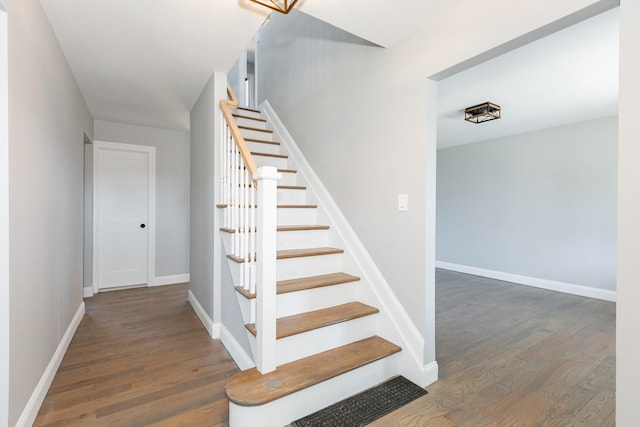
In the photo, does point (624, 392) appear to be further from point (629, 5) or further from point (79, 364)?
point (79, 364)

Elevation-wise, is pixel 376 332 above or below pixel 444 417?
above

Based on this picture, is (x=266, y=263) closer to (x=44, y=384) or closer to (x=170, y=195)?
(x=44, y=384)

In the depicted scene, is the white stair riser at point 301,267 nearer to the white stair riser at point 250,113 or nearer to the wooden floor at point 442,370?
the wooden floor at point 442,370

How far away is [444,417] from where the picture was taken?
5.40ft

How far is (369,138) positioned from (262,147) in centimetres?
152

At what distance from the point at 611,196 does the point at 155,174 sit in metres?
6.05

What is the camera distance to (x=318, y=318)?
6.56ft

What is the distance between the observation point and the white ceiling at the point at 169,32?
1.83 metres

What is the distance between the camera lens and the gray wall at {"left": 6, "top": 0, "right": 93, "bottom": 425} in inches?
56.9

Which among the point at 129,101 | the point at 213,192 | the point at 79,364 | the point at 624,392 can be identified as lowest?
the point at 79,364

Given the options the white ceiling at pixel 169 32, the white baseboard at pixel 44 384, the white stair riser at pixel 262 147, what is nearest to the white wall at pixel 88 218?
the white ceiling at pixel 169 32

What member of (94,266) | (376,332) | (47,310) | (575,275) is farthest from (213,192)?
(575,275)

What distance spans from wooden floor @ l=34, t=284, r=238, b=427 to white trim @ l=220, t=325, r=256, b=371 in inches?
1.9

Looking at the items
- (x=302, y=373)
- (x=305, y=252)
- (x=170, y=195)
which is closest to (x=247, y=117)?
(x=170, y=195)
